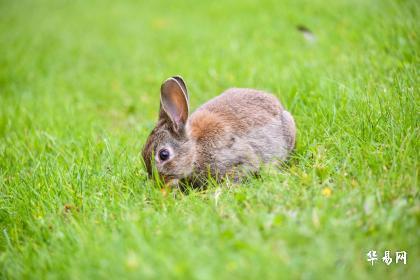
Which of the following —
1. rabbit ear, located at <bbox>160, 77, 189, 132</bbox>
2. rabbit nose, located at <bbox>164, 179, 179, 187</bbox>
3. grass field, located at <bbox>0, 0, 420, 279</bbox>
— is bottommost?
rabbit nose, located at <bbox>164, 179, 179, 187</bbox>

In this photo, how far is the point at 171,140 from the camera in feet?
13.0

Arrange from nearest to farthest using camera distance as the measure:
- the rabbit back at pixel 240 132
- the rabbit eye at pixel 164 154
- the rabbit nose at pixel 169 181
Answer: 1. the rabbit nose at pixel 169 181
2. the rabbit eye at pixel 164 154
3. the rabbit back at pixel 240 132

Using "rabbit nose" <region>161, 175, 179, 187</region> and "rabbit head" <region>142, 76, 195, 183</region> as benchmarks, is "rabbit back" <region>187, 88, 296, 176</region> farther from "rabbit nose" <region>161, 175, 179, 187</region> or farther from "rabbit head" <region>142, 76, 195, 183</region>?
"rabbit nose" <region>161, 175, 179, 187</region>

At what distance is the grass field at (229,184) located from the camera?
2498 millimetres

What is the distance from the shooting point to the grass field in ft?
8.20

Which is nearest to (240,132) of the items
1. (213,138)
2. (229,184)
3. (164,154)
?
(213,138)

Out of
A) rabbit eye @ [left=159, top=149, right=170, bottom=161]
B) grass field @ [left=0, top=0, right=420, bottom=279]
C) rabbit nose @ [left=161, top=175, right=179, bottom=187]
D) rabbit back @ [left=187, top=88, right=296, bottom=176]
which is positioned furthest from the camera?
rabbit back @ [left=187, top=88, right=296, bottom=176]

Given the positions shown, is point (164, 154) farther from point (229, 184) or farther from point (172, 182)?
point (229, 184)

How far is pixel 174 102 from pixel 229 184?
957 millimetres

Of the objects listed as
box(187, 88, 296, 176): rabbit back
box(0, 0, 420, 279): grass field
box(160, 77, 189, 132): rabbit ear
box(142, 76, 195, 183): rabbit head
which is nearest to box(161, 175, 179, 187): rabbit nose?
box(142, 76, 195, 183): rabbit head

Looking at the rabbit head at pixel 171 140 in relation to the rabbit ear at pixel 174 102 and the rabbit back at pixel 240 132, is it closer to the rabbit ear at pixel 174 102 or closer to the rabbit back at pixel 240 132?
the rabbit ear at pixel 174 102

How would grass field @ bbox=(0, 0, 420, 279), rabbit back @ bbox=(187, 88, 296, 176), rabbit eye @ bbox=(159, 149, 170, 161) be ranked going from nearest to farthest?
grass field @ bbox=(0, 0, 420, 279)
rabbit eye @ bbox=(159, 149, 170, 161)
rabbit back @ bbox=(187, 88, 296, 176)

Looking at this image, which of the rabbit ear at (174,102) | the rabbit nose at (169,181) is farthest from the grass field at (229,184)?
the rabbit ear at (174,102)

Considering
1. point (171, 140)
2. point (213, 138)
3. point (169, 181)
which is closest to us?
point (169, 181)
